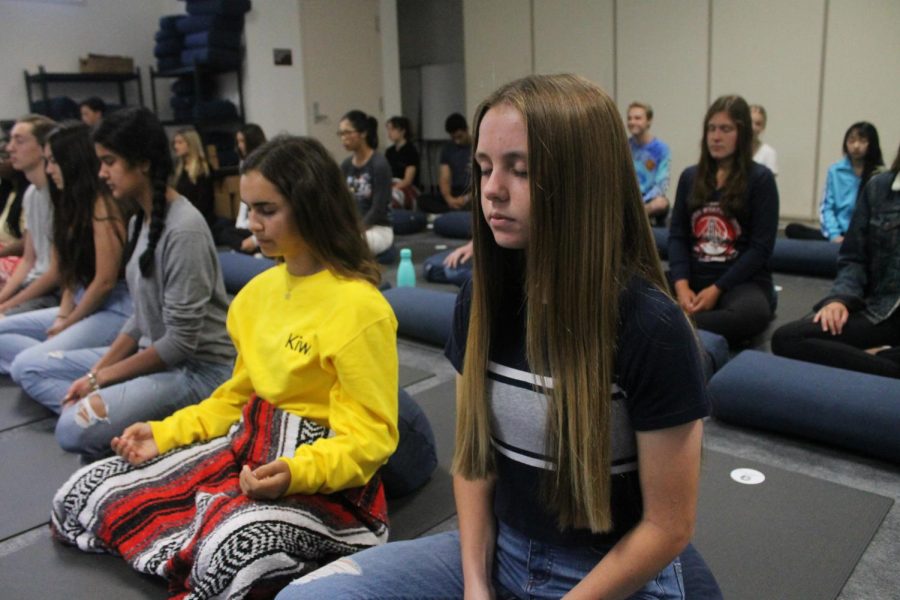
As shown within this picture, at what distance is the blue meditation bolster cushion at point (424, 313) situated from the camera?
3.38 m

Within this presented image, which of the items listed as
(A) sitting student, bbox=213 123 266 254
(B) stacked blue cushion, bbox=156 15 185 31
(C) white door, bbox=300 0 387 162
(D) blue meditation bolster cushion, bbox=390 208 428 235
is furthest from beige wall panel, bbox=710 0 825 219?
(B) stacked blue cushion, bbox=156 15 185 31

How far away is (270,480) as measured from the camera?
1.49m

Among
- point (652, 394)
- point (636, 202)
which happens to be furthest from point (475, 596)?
point (636, 202)

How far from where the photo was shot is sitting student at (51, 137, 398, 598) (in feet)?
4.94

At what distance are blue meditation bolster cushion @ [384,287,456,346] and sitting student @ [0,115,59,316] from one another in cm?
148

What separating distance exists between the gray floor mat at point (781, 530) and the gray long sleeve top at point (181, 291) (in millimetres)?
1478

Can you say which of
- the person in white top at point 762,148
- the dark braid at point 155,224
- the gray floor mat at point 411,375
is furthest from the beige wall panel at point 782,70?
the dark braid at point 155,224

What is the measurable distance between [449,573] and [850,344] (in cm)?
201

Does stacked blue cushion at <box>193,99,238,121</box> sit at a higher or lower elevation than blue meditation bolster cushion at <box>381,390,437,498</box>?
higher

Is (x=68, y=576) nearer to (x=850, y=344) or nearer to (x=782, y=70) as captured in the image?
(x=850, y=344)

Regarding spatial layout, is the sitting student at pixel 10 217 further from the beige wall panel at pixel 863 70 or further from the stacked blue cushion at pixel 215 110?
the beige wall panel at pixel 863 70

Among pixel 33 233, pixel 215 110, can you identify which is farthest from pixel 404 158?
pixel 33 233

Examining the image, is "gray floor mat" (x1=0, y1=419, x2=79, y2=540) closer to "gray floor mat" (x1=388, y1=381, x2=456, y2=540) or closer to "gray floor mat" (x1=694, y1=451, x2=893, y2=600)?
"gray floor mat" (x1=388, y1=381, x2=456, y2=540)

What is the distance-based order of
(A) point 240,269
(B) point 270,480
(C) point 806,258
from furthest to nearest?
1. (A) point 240,269
2. (C) point 806,258
3. (B) point 270,480
